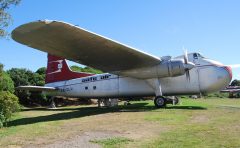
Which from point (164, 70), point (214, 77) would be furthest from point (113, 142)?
point (214, 77)

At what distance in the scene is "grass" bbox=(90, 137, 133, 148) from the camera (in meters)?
7.44

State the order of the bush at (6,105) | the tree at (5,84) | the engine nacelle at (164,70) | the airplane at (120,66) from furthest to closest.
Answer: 1. the engine nacelle at (164,70)
2. the tree at (5,84)
3. the airplane at (120,66)
4. the bush at (6,105)

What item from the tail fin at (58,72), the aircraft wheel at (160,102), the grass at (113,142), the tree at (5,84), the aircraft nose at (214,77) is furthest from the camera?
the tail fin at (58,72)

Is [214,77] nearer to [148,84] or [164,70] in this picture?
[164,70]

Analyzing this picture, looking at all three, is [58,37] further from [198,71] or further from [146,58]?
[198,71]

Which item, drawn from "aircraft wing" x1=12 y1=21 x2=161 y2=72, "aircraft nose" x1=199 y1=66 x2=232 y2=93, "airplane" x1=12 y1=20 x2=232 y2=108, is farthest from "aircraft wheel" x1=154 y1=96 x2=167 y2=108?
"aircraft nose" x1=199 y1=66 x2=232 y2=93

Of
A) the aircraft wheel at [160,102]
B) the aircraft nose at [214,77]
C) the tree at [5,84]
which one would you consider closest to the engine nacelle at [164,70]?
the aircraft wheel at [160,102]

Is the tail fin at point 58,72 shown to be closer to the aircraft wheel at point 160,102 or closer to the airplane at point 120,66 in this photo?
the airplane at point 120,66

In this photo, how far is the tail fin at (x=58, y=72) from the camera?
85.9 ft

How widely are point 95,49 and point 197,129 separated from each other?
9.80m

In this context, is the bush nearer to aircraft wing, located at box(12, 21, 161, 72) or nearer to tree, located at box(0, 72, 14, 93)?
tree, located at box(0, 72, 14, 93)

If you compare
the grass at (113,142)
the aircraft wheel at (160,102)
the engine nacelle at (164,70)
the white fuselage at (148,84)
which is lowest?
the grass at (113,142)

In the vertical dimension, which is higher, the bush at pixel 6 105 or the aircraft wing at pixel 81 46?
the aircraft wing at pixel 81 46

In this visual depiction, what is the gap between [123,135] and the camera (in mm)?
8883
